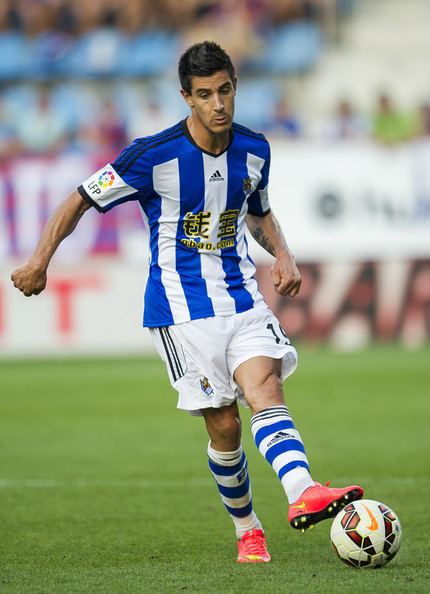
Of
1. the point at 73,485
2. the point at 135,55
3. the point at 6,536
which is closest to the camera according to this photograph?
the point at 6,536

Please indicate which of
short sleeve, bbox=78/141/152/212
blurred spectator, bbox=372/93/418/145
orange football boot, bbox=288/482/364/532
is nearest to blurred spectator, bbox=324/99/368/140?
blurred spectator, bbox=372/93/418/145

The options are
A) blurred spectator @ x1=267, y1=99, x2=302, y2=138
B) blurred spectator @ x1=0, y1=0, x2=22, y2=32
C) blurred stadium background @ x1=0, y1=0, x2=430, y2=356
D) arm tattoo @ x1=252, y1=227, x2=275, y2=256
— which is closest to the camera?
arm tattoo @ x1=252, y1=227, x2=275, y2=256

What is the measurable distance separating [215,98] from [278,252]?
0.90 m

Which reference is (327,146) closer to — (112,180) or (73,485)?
(73,485)

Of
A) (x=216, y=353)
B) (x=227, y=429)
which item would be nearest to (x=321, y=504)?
(x=227, y=429)

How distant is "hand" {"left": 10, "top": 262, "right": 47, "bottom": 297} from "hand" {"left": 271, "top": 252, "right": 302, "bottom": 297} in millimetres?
1045

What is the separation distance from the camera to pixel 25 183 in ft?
56.4

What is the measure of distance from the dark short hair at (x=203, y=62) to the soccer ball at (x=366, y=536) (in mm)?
1903

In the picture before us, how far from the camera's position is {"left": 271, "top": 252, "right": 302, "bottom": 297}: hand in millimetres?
5418

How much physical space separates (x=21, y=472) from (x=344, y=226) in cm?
1007

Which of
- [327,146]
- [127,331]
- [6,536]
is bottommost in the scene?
[127,331]

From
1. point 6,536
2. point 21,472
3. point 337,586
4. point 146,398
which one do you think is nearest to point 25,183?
point 146,398

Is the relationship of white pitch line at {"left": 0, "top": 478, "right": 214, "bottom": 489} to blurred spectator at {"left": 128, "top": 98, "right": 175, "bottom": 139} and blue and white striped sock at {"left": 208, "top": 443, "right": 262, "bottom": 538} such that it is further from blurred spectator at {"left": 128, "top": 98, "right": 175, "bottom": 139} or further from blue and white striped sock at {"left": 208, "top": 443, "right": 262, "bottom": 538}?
blurred spectator at {"left": 128, "top": 98, "right": 175, "bottom": 139}

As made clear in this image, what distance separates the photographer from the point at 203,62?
505 cm
